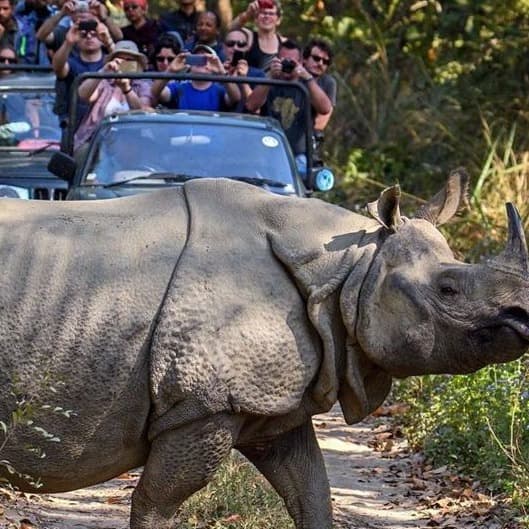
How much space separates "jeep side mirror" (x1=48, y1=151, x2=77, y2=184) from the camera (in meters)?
11.0

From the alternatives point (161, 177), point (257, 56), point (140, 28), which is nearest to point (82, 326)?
point (161, 177)

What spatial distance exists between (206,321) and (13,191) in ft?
19.6

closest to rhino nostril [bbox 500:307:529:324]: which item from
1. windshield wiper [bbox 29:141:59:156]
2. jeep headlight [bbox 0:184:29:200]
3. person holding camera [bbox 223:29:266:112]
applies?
jeep headlight [bbox 0:184:29:200]

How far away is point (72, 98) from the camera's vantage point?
1226 cm

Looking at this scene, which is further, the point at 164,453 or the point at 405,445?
the point at 405,445

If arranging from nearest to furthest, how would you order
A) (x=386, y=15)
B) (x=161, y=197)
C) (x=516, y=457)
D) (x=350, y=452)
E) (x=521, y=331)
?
(x=521, y=331)
(x=161, y=197)
(x=516, y=457)
(x=350, y=452)
(x=386, y=15)

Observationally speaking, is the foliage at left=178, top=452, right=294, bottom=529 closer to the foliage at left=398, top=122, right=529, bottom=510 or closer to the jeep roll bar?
the foliage at left=398, top=122, right=529, bottom=510

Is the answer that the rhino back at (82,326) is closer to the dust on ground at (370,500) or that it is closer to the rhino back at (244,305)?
the rhino back at (244,305)

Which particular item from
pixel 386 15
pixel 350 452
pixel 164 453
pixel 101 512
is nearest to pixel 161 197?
pixel 164 453

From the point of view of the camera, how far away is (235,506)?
738 centimetres

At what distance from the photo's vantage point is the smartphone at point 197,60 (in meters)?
13.0

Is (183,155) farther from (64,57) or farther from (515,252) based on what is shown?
(515,252)

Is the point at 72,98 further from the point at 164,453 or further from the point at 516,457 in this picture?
the point at 164,453

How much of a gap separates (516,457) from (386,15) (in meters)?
13.1
